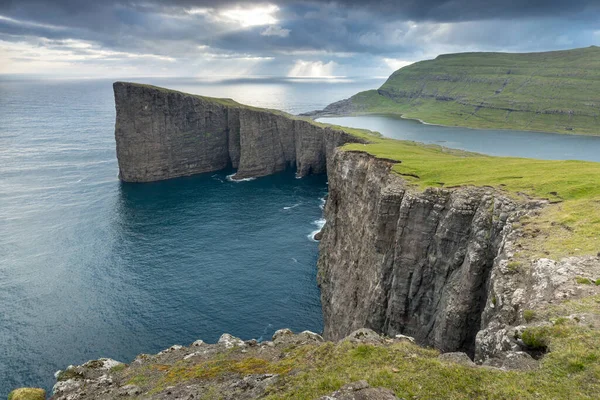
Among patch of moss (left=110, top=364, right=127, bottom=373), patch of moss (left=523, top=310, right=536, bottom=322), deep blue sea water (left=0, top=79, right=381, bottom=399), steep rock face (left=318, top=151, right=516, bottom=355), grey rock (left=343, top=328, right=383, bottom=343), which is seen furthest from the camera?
deep blue sea water (left=0, top=79, right=381, bottom=399)

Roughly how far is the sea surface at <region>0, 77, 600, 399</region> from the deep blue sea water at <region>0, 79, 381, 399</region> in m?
0.26

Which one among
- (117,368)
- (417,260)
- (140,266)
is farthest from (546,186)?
(140,266)

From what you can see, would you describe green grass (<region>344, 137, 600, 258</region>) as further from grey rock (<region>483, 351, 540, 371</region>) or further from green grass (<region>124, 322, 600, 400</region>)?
grey rock (<region>483, 351, 540, 371</region>)

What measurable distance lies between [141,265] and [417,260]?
207ft

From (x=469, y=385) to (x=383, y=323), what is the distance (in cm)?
2756

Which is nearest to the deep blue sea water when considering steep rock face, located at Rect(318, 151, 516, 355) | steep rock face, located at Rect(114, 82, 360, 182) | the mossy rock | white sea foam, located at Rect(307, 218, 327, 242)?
white sea foam, located at Rect(307, 218, 327, 242)

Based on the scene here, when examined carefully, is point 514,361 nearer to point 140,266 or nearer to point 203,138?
point 140,266

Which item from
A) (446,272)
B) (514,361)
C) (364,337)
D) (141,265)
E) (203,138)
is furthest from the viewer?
(203,138)

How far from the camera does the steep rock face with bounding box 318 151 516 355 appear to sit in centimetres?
3161

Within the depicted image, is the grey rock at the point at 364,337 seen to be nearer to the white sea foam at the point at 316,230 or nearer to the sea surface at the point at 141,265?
the sea surface at the point at 141,265

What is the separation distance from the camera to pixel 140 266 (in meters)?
81.0

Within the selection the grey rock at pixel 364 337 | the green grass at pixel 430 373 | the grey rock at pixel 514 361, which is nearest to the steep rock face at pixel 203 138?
the grey rock at pixel 364 337

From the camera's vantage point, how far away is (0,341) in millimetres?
59031

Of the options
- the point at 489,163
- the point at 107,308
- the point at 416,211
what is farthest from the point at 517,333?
the point at 107,308
